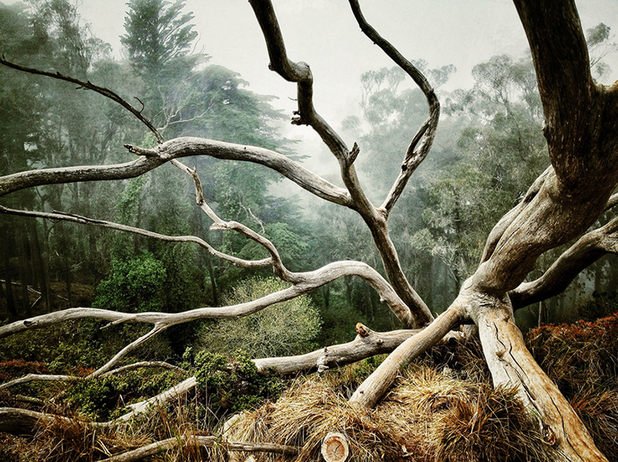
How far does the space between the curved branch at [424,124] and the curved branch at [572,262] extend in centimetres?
185

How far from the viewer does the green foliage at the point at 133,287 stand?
9602 millimetres

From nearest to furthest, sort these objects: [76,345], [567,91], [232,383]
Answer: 1. [567,91]
2. [232,383]
3. [76,345]

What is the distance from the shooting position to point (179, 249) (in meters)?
10.7

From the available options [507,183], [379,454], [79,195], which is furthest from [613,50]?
[79,195]

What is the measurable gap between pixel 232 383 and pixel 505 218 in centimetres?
307

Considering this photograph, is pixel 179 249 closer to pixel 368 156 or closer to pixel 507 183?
pixel 368 156

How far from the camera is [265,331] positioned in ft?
30.0

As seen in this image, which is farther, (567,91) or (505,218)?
(505,218)

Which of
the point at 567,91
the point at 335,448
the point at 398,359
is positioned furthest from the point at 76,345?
the point at 567,91

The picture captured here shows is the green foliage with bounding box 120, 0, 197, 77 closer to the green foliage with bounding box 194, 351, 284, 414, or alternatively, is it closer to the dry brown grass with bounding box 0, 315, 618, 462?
the green foliage with bounding box 194, 351, 284, 414

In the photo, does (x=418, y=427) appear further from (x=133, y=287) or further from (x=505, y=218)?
(x=133, y=287)

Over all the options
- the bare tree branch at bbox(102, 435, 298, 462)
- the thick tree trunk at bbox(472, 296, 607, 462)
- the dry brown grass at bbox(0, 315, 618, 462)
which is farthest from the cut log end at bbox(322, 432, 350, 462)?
the thick tree trunk at bbox(472, 296, 607, 462)

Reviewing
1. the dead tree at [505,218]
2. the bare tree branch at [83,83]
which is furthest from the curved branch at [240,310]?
the bare tree branch at [83,83]

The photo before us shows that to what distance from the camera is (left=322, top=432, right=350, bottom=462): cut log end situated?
1844mm
